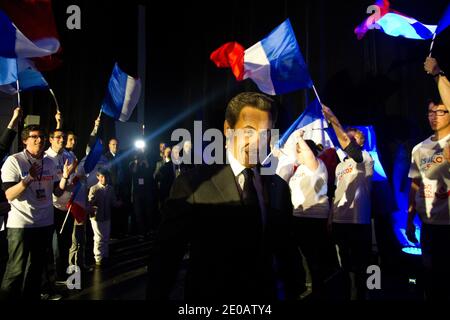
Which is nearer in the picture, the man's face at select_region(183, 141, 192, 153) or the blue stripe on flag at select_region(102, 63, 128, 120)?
the blue stripe on flag at select_region(102, 63, 128, 120)

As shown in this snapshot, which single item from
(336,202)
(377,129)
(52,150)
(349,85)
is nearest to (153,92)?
(52,150)

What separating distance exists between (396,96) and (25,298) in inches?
196

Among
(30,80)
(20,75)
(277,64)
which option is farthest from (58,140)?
(277,64)

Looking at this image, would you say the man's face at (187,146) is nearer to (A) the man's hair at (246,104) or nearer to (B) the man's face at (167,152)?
(B) the man's face at (167,152)

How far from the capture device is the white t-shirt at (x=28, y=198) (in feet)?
10.3

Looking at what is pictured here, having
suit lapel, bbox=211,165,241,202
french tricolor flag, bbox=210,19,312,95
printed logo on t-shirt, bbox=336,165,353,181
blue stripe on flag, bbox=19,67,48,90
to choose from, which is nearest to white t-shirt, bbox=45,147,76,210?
blue stripe on flag, bbox=19,67,48,90

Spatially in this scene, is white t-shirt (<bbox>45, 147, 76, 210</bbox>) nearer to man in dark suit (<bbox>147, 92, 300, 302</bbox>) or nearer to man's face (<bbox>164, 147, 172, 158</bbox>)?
man's face (<bbox>164, 147, 172, 158</bbox>)

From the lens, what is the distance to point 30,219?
10.4ft

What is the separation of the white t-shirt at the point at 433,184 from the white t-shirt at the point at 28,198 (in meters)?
3.53

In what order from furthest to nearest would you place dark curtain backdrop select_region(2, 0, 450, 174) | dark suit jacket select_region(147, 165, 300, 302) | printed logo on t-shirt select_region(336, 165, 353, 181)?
dark curtain backdrop select_region(2, 0, 450, 174)
printed logo on t-shirt select_region(336, 165, 353, 181)
dark suit jacket select_region(147, 165, 300, 302)

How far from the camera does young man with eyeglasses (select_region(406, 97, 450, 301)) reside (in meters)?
2.75

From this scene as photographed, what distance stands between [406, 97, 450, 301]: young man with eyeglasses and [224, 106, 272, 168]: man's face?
6.95 ft

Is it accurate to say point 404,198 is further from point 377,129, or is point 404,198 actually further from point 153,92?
point 153,92

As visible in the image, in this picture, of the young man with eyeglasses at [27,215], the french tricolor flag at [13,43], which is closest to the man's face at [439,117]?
the young man with eyeglasses at [27,215]
